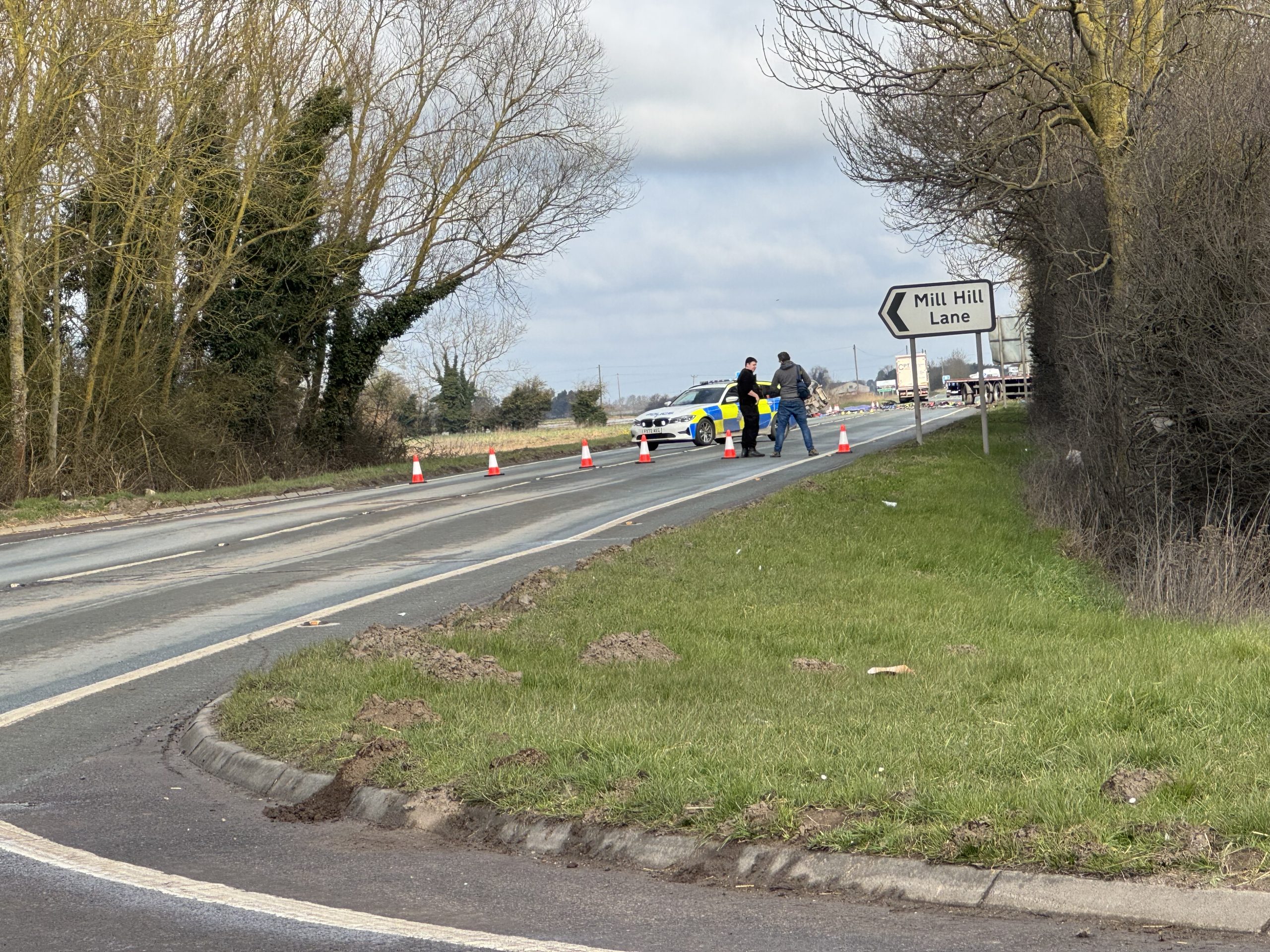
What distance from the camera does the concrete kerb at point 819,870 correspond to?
14.2 ft

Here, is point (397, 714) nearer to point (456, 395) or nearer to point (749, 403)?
point (749, 403)

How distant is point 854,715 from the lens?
6.90m

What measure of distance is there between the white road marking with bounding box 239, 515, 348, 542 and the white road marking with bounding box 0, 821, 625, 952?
40.4 ft

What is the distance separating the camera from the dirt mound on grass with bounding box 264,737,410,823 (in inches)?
241

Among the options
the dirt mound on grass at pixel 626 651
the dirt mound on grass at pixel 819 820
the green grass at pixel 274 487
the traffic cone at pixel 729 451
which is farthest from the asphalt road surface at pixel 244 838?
the traffic cone at pixel 729 451

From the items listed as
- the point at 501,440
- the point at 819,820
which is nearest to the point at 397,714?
the point at 819,820

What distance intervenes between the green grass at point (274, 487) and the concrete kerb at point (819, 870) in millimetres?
17943

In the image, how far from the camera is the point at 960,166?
68.1 feet

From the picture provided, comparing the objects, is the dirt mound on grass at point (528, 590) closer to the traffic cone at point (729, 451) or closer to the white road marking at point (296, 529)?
the white road marking at point (296, 529)

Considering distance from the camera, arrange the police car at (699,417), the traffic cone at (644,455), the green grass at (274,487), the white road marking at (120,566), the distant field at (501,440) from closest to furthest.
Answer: the white road marking at (120,566) < the green grass at (274,487) < the traffic cone at (644,455) < the police car at (699,417) < the distant field at (501,440)

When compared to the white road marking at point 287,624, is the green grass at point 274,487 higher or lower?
higher

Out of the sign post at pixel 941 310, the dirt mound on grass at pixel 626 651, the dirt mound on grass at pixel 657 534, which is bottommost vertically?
the dirt mound on grass at pixel 626 651

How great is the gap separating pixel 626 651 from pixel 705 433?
95.5 feet

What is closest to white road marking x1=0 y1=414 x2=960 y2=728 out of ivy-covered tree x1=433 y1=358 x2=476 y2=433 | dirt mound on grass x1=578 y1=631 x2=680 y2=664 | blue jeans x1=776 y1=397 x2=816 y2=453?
dirt mound on grass x1=578 y1=631 x2=680 y2=664
